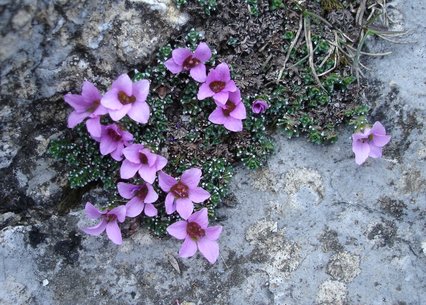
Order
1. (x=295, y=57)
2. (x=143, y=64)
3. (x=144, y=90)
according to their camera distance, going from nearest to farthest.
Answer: (x=144, y=90), (x=143, y=64), (x=295, y=57)

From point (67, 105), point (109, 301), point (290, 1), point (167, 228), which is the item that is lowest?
point (109, 301)

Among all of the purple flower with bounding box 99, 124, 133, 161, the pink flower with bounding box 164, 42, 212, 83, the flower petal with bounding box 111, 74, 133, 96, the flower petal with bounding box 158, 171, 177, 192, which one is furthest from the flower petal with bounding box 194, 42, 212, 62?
the flower petal with bounding box 158, 171, 177, 192

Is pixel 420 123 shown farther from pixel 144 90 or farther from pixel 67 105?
pixel 67 105

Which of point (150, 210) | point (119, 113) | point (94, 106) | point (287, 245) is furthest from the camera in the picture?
point (287, 245)

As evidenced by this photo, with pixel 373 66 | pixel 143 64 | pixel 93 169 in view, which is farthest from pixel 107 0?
pixel 373 66

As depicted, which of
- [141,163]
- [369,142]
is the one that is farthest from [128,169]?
[369,142]

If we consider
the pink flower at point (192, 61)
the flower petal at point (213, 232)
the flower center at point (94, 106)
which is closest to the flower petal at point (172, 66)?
the pink flower at point (192, 61)

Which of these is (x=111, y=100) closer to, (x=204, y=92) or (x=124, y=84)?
(x=124, y=84)
